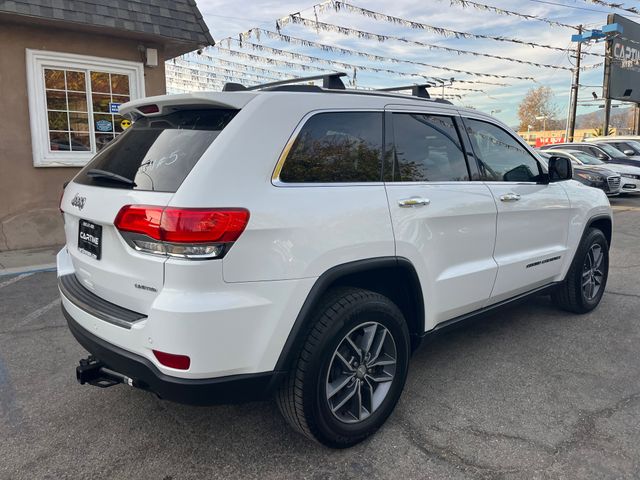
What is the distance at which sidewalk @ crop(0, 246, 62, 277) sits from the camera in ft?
21.1

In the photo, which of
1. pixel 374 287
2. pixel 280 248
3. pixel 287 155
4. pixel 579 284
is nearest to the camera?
pixel 280 248

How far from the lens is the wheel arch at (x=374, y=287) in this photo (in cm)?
233

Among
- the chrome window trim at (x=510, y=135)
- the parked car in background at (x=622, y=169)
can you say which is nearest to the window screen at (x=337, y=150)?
the chrome window trim at (x=510, y=135)

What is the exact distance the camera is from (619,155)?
1552 cm

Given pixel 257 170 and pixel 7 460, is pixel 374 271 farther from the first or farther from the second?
pixel 7 460

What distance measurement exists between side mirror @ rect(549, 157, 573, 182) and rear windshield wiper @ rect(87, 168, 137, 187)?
322 cm

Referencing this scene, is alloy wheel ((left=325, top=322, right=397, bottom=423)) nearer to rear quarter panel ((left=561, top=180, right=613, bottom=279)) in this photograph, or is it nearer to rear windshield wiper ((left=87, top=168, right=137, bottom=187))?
rear windshield wiper ((left=87, top=168, right=137, bottom=187))

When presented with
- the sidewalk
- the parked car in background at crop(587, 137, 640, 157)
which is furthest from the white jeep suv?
the parked car in background at crop(587, 137, 640, 157)

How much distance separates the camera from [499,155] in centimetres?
376

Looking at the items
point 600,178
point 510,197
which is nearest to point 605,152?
point 600,178

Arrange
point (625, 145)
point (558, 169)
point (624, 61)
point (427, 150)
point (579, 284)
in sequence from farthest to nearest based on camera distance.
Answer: point (624, 61), point (625, 145), point (579, 284), point (558, 169), point (427, 150)

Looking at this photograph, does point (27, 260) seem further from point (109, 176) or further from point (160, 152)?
point (160, 152)

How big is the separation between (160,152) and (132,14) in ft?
20.4

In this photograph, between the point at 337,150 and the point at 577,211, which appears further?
the point at 577,211
